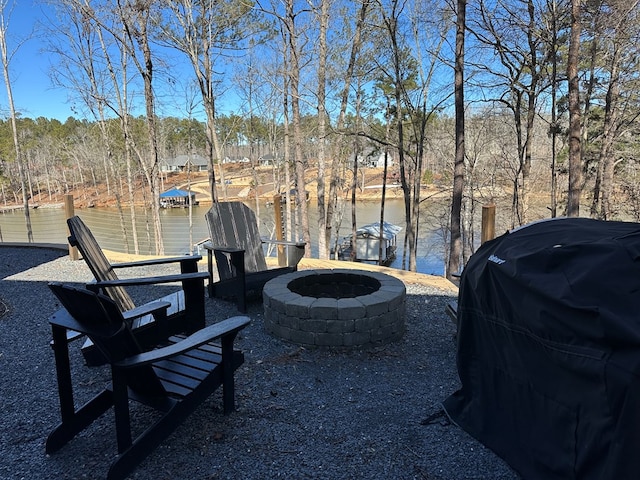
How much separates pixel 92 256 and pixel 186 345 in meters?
1.39

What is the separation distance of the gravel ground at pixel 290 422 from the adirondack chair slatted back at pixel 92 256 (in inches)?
20.7

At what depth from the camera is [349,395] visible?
2.29 metres

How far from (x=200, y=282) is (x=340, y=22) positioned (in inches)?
422

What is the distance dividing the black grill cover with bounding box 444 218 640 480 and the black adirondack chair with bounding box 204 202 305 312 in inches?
91.6

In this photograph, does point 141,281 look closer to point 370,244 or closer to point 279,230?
point 279,230

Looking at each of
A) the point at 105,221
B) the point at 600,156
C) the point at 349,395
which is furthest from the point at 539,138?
the point at 105,221

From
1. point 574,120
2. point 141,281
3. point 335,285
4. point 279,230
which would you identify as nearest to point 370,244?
point 574,120

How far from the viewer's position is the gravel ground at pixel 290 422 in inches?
65.6

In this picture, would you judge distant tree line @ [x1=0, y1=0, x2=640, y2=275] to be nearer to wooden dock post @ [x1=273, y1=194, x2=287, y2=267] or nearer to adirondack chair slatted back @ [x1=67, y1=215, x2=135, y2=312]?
wooden dock post @ [x1=273, y1=194, x2=287, y2=267]

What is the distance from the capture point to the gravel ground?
1.67 m

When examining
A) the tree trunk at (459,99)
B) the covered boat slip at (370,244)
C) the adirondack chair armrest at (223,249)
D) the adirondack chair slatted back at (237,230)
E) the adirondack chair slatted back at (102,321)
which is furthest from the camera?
the covered boat slip at (370,244)

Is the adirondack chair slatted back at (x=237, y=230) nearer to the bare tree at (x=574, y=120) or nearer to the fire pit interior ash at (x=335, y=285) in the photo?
the fire pit interior ash at (x=335, y=285)

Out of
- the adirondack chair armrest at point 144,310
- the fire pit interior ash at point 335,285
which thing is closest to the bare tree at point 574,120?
the fire pit interior ash at point 335,285

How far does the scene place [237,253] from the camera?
3.60 m
